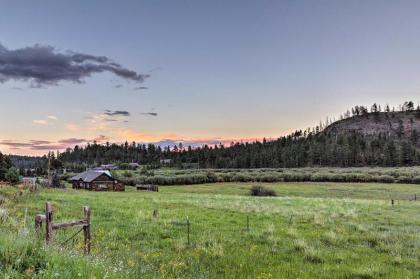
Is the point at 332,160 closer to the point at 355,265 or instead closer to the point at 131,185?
the point at 131,185

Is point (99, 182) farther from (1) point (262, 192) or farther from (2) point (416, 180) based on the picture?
(2) point (416, 180)

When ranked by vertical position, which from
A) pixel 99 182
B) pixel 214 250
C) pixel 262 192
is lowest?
pixel 262 192

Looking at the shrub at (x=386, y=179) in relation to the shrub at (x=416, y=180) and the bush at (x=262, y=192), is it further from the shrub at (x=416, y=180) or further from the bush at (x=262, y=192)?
the bush at (x=262, y=192)

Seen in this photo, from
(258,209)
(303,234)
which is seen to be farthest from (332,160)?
(303,234)

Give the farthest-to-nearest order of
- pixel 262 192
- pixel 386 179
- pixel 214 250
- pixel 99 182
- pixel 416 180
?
pixel 386 179
pixel 99 182
pixel 416 180
pixel 262 192
pixel 214 250

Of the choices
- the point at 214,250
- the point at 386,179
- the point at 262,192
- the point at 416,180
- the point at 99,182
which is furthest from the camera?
the point at 386,179

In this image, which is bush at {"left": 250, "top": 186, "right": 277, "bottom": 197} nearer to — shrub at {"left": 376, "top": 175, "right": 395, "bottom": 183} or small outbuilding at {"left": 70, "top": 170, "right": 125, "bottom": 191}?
small outbuilding at {"left": 70, "top": 170, "right": 125, "bottom": 191}

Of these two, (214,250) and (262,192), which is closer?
(214,250)

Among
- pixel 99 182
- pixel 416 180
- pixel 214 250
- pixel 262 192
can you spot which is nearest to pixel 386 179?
pixel 416 180

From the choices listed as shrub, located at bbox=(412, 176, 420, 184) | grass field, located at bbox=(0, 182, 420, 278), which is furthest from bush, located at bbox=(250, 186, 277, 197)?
grass field, located at bbox=(0, 182, 420, 278)

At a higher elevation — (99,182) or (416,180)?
(99,182)

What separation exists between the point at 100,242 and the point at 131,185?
320 feet

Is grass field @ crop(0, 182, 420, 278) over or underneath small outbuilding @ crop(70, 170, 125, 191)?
over

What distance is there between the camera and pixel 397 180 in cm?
9481
